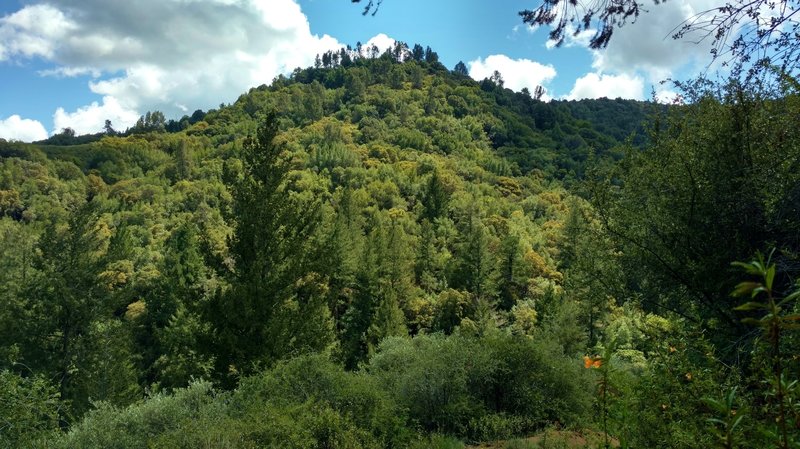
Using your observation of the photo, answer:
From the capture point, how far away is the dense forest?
147 inches

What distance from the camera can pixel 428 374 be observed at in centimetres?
1079

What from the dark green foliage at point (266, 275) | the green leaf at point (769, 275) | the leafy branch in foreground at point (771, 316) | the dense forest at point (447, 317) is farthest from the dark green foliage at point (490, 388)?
the green leaf at point (769, 275)

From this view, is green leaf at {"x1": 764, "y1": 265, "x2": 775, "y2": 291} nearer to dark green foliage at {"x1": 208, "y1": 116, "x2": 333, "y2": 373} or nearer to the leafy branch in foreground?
the leafy branch in foreground

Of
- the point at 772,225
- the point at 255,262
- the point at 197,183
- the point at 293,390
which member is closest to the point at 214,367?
the point at 255,262

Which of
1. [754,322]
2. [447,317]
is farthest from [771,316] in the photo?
[447,317]

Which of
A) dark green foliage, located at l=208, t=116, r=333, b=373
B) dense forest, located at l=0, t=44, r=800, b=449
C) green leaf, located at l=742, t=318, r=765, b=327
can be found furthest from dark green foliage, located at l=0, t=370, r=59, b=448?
green leaf, located at l=742, t=318, r=765, b=327

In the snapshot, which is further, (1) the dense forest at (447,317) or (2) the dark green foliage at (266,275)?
(2) the dark green foliage at (266,275)

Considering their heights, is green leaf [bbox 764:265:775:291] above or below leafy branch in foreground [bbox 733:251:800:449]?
above

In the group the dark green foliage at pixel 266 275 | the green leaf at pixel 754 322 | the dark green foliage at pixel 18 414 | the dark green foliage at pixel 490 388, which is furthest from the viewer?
the dark green foliage at pixel 266 275

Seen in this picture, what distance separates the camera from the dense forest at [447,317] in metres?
3.72

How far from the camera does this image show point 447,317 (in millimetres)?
38281

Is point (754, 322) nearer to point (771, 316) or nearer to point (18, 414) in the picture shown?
point (771, 316)

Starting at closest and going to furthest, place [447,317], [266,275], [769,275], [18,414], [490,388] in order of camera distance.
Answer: [769,275] < [18,414] < [490,388] < [266,275] < [447,317]

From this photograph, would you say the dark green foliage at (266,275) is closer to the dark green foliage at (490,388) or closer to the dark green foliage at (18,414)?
the dark green foliage at (490,388)
